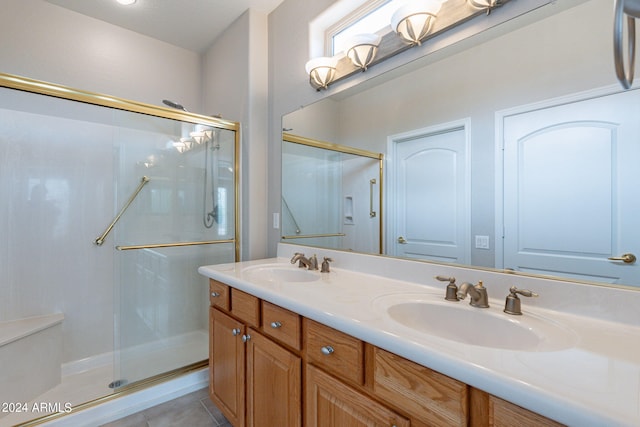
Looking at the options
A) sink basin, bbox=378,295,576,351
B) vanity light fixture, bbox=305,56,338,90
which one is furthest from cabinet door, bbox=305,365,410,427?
vanity light fixture, bbox=305,56,338,90

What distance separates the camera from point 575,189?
37.2 inches

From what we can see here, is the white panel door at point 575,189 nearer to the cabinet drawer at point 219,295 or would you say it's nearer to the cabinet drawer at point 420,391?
the cabinet drawer at point 420,391

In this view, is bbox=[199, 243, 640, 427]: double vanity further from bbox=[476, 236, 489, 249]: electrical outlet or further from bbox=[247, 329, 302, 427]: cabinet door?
bbox=[476, 236, 489, 249]: electrical outlet

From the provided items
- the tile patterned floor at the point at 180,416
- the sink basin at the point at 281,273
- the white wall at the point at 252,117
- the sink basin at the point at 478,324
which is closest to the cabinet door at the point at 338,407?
the sink basin at the point at 478,324

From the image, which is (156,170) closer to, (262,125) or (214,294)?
(262,125)

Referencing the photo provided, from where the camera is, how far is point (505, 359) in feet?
2.03

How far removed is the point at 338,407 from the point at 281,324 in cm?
36

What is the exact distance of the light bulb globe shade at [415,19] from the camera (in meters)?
1.22

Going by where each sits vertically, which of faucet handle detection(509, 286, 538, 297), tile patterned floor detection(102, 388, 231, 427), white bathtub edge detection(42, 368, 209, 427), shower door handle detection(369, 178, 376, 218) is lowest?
tile patterned floor detection(102, 388, 231, 427)

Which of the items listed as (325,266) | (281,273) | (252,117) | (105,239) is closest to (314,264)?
(325,266)

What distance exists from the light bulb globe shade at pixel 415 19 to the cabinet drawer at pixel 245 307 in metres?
1.38

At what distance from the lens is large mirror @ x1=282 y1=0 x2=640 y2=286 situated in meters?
0.89

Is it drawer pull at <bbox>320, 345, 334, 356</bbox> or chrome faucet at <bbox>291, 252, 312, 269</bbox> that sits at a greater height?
chrome faucet at <bbox>291, 252, 312, 269</bbox>

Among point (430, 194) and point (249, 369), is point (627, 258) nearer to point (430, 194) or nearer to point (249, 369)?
point (430, 194)
